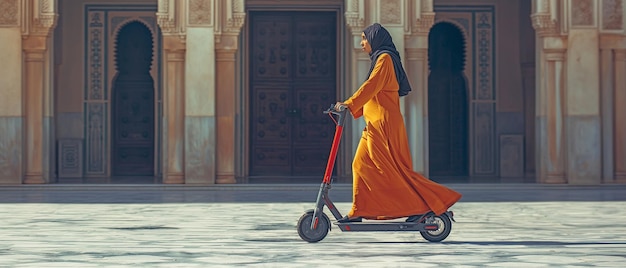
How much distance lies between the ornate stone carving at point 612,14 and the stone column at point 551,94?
0.50 meters

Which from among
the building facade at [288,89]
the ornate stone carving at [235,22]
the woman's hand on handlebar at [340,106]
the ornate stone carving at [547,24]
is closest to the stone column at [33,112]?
the building facade at [288,89]

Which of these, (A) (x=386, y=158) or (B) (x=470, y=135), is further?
(B) (x=470, y=135)

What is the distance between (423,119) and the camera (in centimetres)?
1241

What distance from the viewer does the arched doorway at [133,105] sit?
49.2 feet

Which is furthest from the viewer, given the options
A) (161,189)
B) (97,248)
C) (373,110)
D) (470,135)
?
(470,135)

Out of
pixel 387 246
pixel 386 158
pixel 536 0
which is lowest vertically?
pixel 387 246

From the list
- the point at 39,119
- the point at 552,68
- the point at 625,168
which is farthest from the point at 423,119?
the point at 39,119

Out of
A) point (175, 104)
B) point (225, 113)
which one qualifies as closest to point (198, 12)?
point (175, 104)

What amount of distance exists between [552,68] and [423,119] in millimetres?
1581

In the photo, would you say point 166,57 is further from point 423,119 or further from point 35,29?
point 423,119

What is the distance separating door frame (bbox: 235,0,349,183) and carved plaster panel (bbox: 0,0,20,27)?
3.42 m

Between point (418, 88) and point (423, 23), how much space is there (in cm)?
73

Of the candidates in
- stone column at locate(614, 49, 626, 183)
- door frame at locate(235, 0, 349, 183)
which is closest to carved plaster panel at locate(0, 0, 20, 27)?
door frame at locate(235, 0, 349, 183)

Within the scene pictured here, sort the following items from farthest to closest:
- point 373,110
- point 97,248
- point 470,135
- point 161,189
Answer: point 470,135 < point 161,189 < point 373,110 < point 97,248
